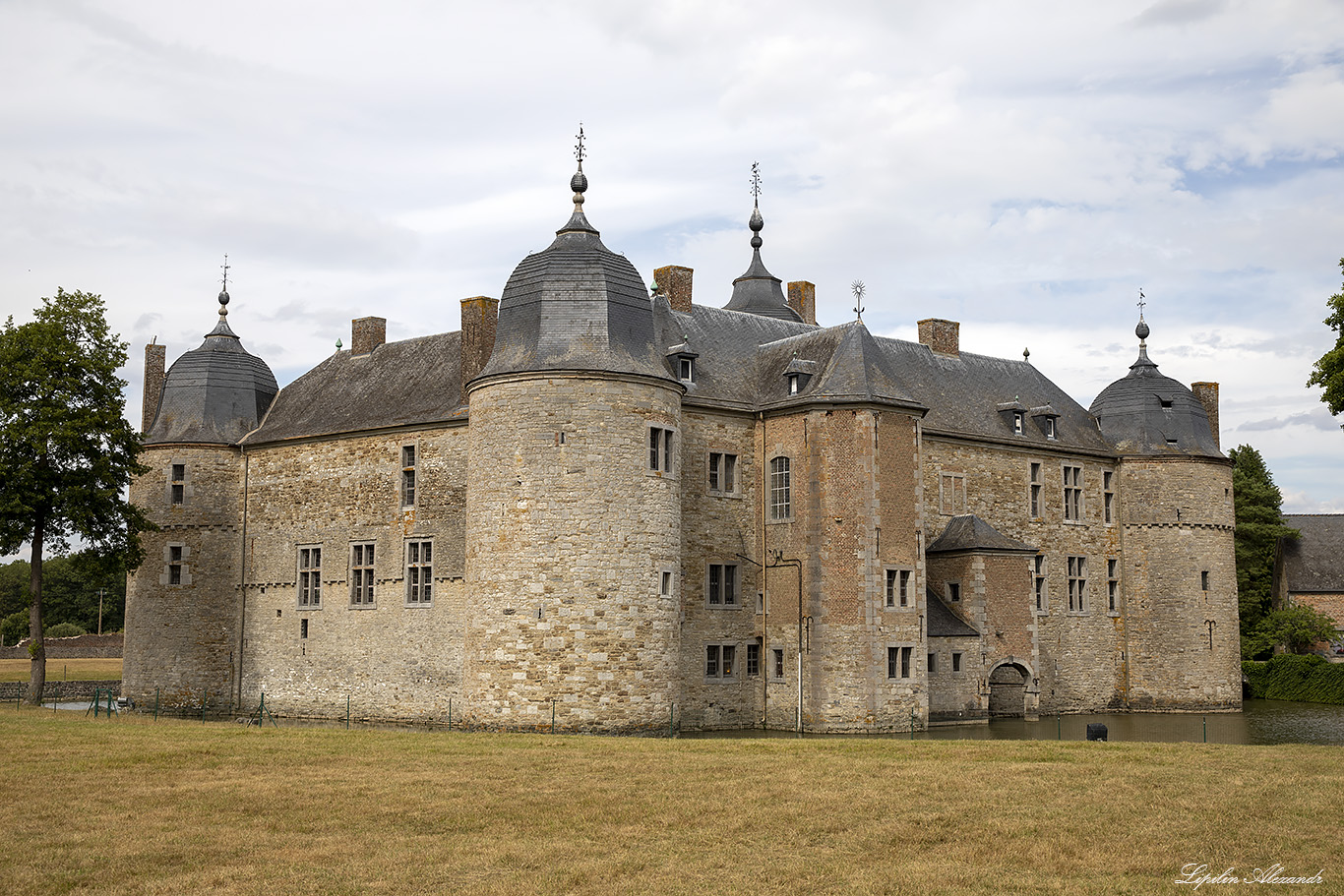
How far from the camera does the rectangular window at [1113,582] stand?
135ft

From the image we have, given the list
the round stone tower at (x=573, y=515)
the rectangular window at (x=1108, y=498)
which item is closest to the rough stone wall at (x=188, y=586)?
the round stone tower at (x=573, y=515)

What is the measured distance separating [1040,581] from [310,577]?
851 inches

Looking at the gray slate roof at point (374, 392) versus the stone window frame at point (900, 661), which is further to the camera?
the gray slate roof at point (374, 392)

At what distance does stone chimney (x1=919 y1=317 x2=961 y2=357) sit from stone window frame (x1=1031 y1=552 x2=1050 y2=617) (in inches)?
282

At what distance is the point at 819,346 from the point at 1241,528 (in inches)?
1253

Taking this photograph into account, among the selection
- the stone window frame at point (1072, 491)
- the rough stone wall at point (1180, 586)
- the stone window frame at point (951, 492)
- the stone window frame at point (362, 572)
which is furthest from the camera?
the stone window frame at point (1072, 491)

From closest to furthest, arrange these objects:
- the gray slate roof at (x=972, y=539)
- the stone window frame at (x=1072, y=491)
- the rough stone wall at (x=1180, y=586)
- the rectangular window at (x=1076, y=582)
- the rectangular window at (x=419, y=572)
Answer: the rectangular window at (x=419, y=572) < the gray slate roof at (x=972, y=539) < the rectangular window at (x=1076, y=582) < the rough stone wall at (x=1180, y=586) < the stone window frame at (x=1072, y=491)

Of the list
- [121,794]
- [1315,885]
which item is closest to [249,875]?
[121,794]

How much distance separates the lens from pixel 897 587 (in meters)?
31.3

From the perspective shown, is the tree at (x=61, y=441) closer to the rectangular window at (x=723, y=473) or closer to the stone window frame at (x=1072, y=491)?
the rectangular window at (x=723, y=473)

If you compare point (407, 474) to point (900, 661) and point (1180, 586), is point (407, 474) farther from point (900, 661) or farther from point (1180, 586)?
point (1180, 586)

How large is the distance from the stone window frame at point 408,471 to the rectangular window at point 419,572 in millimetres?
1221

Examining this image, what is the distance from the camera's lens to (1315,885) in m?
12.6

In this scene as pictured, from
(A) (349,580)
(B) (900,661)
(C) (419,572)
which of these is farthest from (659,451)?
(A) (349,580)
